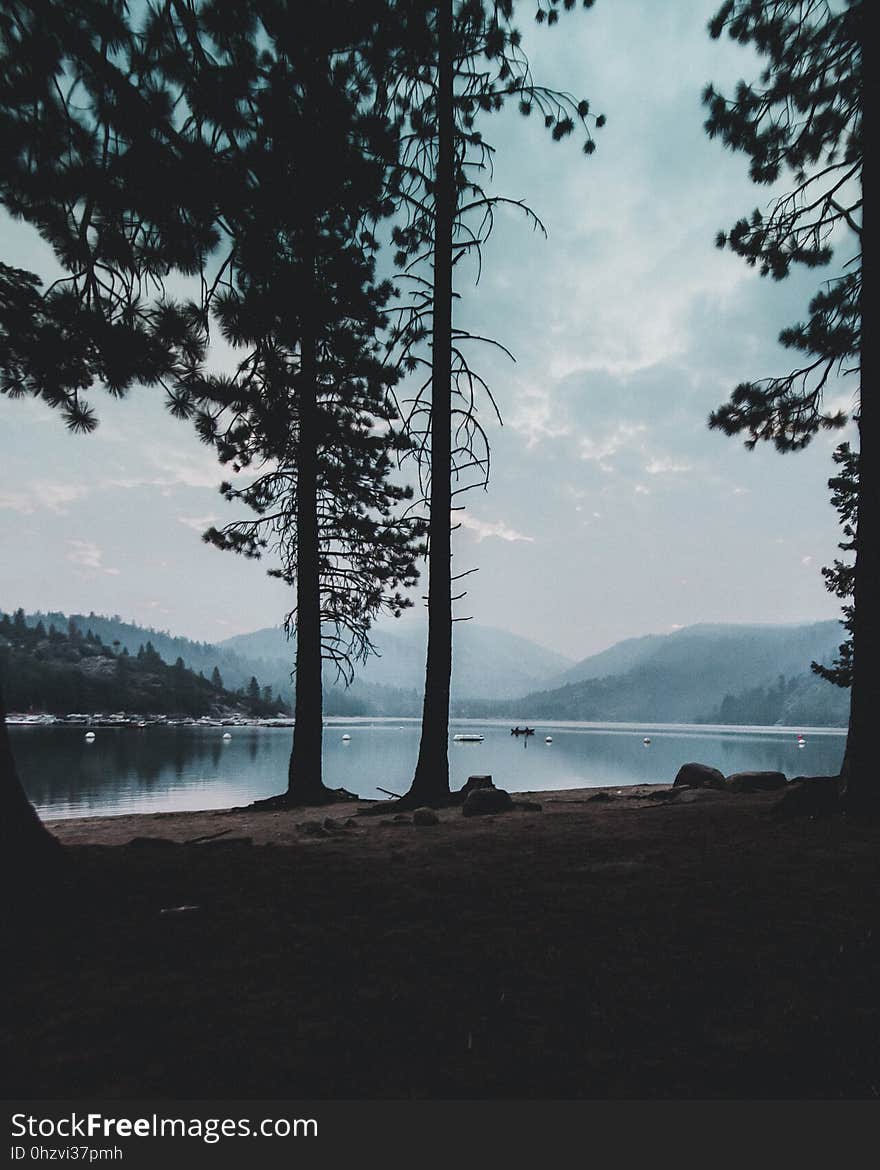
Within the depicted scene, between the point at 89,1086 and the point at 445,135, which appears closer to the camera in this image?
the point at 89,1086

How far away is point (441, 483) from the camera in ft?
38.0

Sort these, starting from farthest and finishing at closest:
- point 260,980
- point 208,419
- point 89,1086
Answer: point 208,419 < point 260,980 < point 89,1086

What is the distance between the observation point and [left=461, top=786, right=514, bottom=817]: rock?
965cm

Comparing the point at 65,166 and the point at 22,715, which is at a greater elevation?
the point at 65,166

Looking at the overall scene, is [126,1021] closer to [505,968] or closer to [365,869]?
[505,968]

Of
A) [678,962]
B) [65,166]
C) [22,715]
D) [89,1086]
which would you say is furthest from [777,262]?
[22,715]

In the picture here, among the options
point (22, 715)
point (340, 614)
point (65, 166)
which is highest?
point (65, 166)

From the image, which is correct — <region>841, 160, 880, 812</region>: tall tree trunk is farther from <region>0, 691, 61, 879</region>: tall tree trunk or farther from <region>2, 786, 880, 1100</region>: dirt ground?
<region>0, 691, 61, 879</region>: tall tree trunk

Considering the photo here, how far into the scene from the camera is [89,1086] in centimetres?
222

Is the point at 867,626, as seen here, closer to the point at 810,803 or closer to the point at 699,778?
the point at 810,803

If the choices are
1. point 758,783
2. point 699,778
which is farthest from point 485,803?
point 699,778

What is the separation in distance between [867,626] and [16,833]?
8769mm

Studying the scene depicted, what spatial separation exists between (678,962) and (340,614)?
12.2 m

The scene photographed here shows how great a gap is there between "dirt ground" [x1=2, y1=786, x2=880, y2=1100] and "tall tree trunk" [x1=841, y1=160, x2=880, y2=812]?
1.85 m
